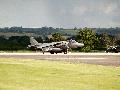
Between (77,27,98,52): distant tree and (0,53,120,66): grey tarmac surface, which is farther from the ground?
(77,27,98,52): distant tree

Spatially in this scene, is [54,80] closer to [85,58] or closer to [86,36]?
[85,58]

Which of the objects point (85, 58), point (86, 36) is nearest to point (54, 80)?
point (85, 58)

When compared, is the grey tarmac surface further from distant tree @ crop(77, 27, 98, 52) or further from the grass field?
distant tree @ crop(77, 27, 98, 52)

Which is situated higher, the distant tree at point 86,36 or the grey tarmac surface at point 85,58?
the distant tree at point 86,36

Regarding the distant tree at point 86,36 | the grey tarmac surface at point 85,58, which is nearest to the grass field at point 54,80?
the grey tarmac surface at point 85,58

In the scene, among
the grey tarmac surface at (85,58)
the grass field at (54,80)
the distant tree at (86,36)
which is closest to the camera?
the grass field at (54,80)

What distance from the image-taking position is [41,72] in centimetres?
3114

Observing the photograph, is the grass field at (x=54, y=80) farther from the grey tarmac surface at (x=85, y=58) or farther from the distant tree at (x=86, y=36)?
the distant tree at (x=86, y=36)

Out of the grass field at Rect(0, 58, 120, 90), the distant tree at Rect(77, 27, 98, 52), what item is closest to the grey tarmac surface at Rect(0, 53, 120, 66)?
the grass field at Rect(0, 58, 120, 90)

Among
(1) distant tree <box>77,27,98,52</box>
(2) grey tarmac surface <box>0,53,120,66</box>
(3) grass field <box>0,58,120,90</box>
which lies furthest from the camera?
(1) distant tree <box>77,27,98,52</box>

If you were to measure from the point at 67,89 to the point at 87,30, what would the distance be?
387 ft

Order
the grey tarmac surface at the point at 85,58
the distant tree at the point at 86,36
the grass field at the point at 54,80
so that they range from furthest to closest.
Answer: the distant tree at the point at 86,36
the grey tarmac surface at the point at 85,58
the grass field at the point at 54,80

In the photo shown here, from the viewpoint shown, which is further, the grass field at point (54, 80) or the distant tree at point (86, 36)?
the distant tree at point (86, 36)

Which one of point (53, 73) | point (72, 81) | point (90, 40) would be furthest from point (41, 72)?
point (90, 40)
